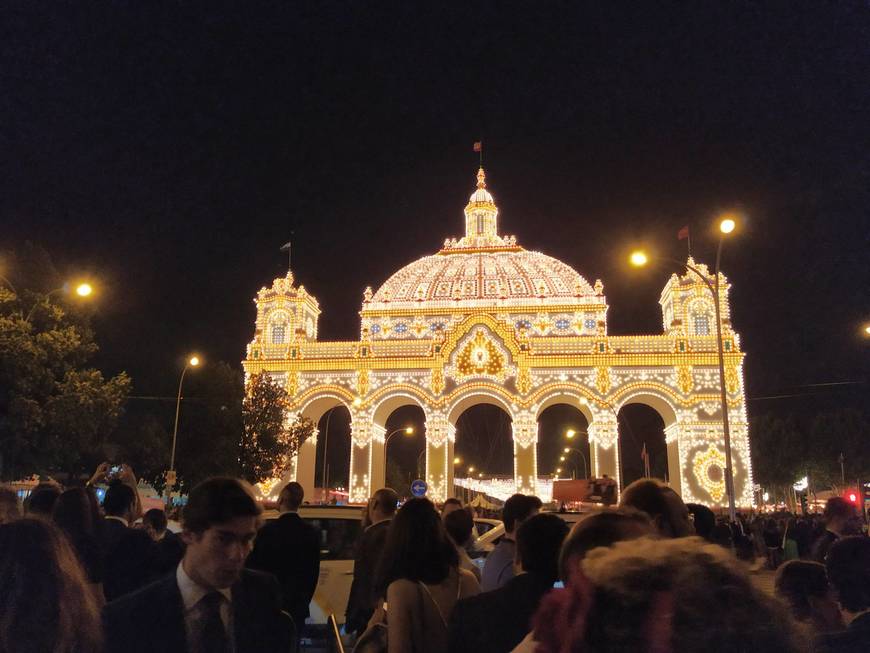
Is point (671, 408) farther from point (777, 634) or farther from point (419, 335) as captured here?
point (777, 634)

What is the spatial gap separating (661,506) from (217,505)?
10.7 feet

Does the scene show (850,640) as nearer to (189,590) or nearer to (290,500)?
(189,590)

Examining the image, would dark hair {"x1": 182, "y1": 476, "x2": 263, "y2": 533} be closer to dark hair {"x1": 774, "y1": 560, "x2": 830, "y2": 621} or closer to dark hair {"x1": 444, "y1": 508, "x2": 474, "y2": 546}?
dark hair {"x1": 774, "y1": 560, "x2": 830, "y2": 621}

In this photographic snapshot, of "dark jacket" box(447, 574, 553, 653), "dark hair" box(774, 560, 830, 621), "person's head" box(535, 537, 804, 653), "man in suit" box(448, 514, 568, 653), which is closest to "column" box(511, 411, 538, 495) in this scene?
"dark hair" box(774, 560, 830, 621)

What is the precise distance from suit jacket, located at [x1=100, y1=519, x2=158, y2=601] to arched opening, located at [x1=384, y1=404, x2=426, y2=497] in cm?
6396

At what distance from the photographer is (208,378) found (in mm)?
35875

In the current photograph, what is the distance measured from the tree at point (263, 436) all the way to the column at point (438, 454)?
7411 millimetres

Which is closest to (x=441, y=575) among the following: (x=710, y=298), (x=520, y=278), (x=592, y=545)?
(x=592, y=545)

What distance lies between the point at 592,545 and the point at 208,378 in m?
35.1

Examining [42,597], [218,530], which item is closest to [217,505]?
[218,530]

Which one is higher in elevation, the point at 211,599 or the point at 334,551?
the point at 211,599

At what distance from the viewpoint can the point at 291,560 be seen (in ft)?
22.4

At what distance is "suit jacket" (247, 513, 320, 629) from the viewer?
6.78 meters

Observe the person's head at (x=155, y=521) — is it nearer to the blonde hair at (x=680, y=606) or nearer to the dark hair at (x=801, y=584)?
the dark hair at (x=801, y=584)
